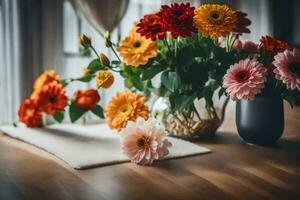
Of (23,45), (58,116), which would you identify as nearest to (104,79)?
(58,116)

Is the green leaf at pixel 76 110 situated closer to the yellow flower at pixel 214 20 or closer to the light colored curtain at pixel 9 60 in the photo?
the yellow flower at pixel 214 20

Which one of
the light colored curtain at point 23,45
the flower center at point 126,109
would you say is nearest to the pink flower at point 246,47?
the flower center at point 126,109

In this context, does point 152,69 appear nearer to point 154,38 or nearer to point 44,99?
point 154,38

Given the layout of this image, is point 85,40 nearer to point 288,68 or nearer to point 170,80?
point 170,80

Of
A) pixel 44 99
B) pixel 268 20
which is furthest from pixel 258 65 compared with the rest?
pixel 268 20

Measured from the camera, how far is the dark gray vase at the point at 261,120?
109 cm

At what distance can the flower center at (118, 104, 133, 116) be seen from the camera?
1133 mm

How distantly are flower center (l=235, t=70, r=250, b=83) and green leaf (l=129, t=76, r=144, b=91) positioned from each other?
0.29 metres

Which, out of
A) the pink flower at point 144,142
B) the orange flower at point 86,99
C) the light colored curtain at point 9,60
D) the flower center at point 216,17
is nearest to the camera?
the pink flower at point 144,142

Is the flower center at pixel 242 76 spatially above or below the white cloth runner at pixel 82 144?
above

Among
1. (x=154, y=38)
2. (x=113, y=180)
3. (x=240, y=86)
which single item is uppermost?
(x=154, y=38)

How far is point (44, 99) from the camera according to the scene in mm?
1304

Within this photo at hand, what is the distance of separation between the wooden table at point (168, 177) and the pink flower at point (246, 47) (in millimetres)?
243

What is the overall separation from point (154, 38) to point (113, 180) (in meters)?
0.37
